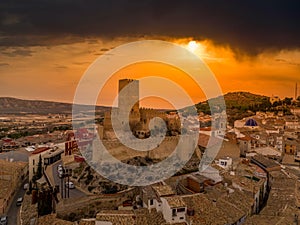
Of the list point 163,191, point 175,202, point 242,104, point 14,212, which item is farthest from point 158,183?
point 242,104

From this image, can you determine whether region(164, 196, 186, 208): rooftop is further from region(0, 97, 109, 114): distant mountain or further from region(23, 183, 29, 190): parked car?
region(0, 97, 109, 114): distant mountain

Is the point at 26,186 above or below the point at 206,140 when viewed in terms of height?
below

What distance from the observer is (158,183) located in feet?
30.7

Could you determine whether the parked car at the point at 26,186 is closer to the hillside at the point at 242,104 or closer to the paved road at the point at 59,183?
the paved road at the point at 59,183

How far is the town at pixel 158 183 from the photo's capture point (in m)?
7.38

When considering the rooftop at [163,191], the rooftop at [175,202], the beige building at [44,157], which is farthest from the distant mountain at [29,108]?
the rooftop at [175,202]

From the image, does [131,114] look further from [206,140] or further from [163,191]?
[163,191]

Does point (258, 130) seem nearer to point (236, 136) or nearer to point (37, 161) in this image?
point (236, 136)

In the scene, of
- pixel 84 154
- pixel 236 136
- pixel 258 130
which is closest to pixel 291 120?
pixel 258 130

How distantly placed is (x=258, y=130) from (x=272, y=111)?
31.7 ft

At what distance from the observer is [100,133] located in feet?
42.7

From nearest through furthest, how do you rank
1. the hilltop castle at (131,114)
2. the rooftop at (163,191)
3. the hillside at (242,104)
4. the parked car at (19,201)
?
the rooftop at (163,191)
the parked car at (19,201)
the hilltop castle at (131,114)
the hillside at (242,104)

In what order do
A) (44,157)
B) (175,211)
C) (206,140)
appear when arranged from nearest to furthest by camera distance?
(175,211), (44,157), (206,140)

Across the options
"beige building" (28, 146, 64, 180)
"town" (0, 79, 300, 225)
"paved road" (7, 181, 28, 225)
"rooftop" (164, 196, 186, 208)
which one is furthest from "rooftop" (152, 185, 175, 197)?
"beige building" (28, 146, 64, 180)
